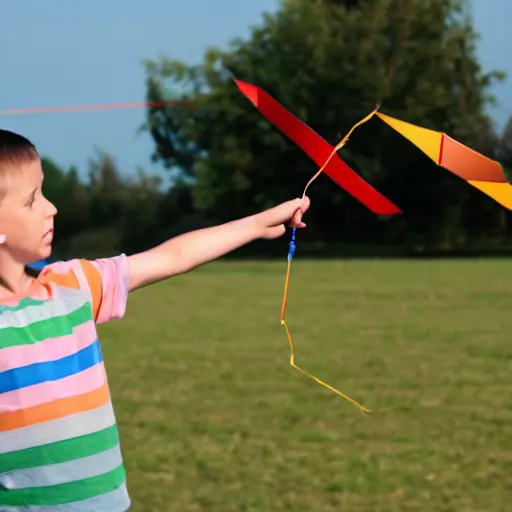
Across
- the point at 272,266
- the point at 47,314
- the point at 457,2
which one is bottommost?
the point at 272,266

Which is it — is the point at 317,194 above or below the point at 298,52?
below

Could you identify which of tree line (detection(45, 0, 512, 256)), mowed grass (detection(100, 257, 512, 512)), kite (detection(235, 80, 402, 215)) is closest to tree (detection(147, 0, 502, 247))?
tree line (detection(45, 0, 512, 256))

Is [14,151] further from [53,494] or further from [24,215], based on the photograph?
[53,494]

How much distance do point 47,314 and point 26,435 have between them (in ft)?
0.85

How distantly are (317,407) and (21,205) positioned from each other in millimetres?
5650

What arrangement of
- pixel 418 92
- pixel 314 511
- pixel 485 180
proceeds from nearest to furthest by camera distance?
pixel 485 180 → pixel 314 511 → pixel 418 92

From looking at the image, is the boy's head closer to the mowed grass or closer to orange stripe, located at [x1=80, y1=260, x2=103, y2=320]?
orange stripe, located at [x1=80, y1=260, x2=103, y2=320]

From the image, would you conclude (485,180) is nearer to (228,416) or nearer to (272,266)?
(228,416)

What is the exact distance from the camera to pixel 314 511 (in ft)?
17.3

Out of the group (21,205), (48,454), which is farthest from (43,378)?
(21,205)

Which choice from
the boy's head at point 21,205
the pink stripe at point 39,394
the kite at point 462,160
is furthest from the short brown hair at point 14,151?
the kite at point 462,160

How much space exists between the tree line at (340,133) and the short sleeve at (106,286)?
36719 mm

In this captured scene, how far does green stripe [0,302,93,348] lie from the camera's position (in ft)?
7.94

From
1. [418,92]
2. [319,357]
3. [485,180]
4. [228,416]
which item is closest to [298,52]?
[418,92]
